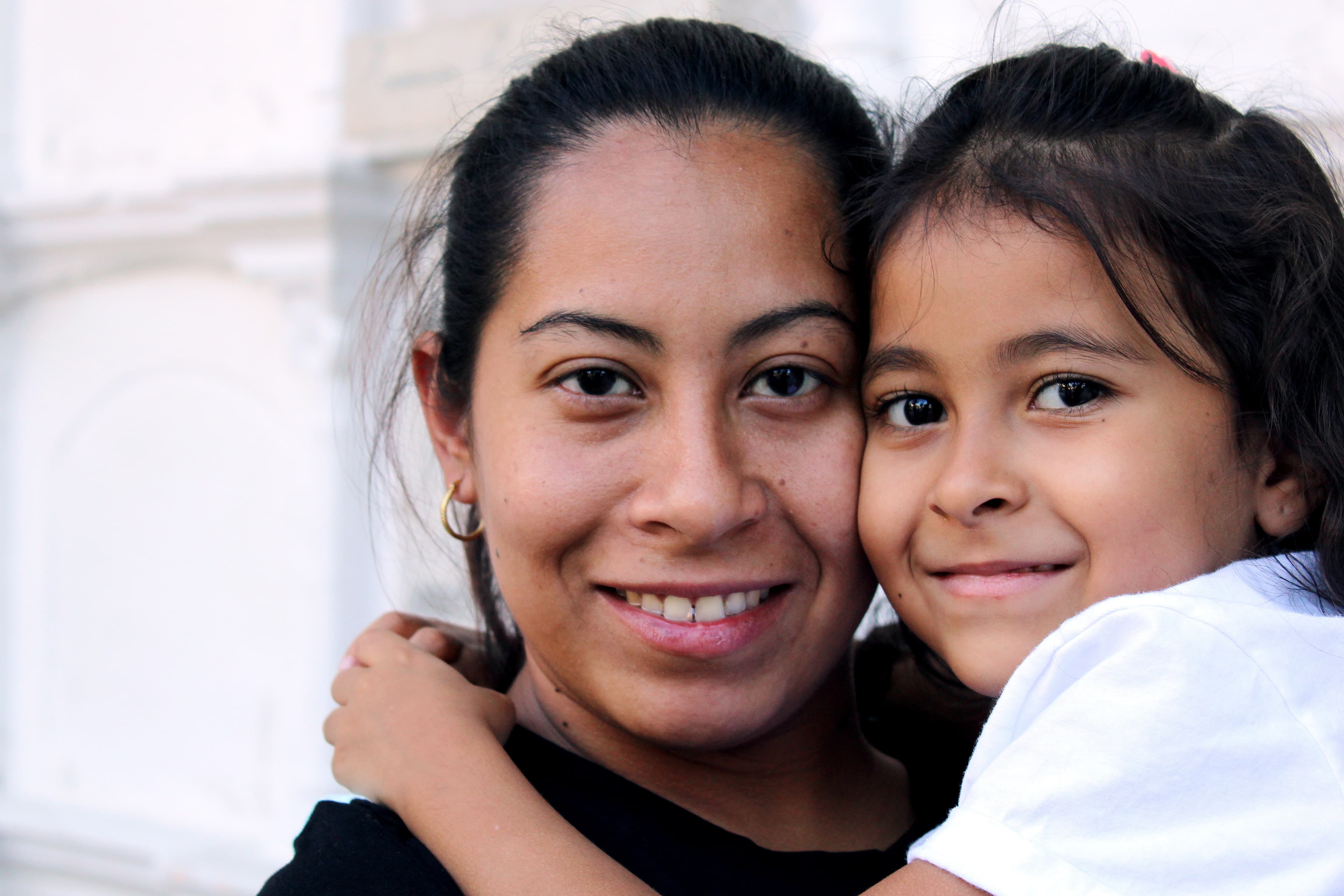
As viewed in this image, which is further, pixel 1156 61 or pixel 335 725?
pixel 335 725

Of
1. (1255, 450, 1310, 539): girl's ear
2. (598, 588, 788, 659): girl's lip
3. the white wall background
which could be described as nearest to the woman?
(598, 588, 788, 659): girl's lip

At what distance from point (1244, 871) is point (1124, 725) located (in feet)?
0.53

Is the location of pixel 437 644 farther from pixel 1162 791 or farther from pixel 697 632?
pixel 1162 791

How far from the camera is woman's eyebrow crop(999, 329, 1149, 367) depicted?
126 cm

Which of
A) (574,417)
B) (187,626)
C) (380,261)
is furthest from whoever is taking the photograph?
(187,626)

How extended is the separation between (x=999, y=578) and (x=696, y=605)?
1.15 feet

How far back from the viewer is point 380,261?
6.70 feet

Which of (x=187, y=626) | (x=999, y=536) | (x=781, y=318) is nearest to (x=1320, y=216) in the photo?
(x=999, y=536)

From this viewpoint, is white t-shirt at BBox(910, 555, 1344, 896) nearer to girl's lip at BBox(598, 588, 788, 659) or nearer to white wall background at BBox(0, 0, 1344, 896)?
girl's lip at BBox(598, 588, 788, 659)

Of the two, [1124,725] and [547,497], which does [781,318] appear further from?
[1124,725]

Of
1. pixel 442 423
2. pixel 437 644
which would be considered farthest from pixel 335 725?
pixel 442 423

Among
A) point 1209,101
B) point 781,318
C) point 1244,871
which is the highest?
point 1209,101

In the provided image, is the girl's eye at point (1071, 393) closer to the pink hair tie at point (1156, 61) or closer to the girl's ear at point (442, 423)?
the pink hair tie at point (1156, 61)

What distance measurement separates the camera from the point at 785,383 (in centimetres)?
141
